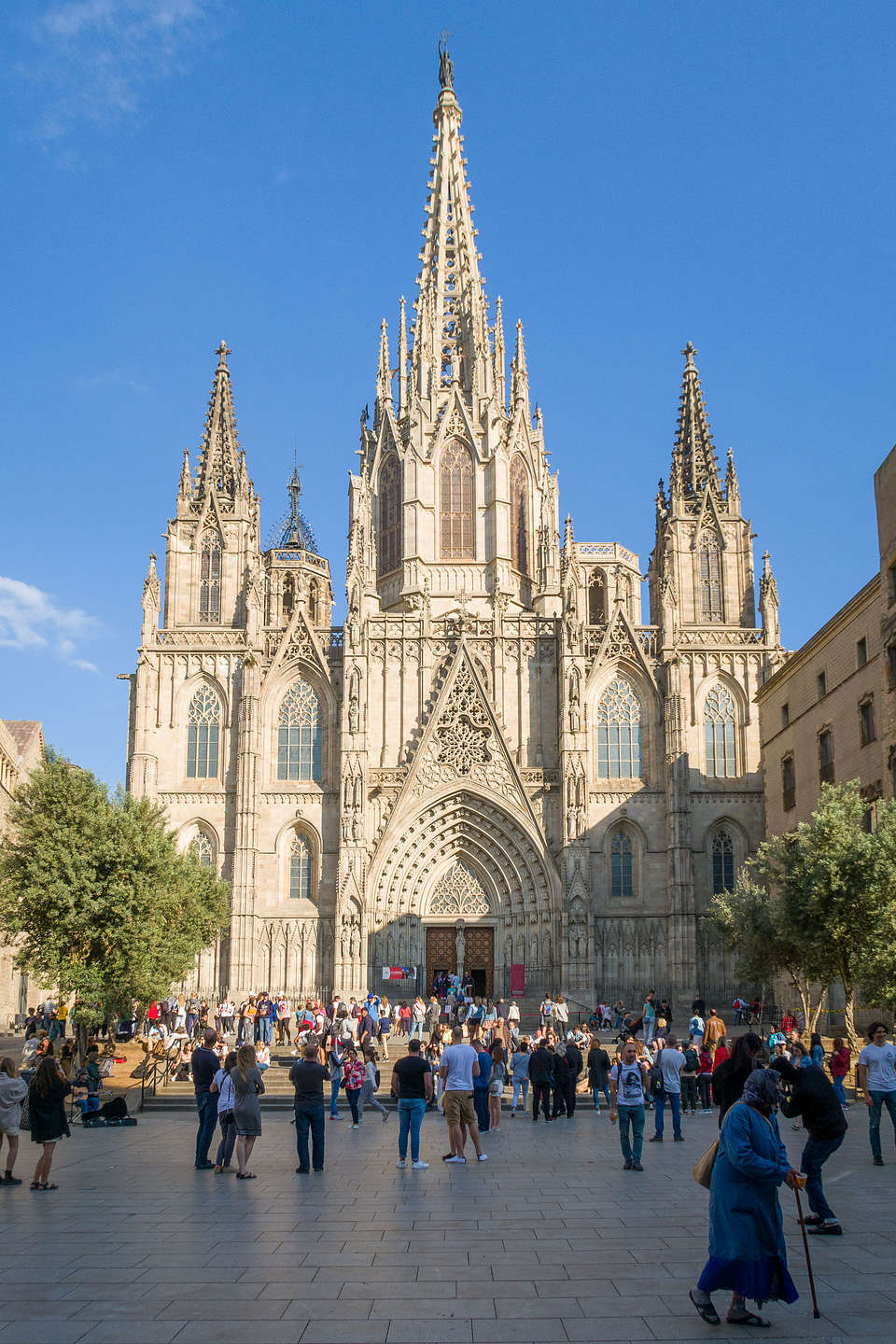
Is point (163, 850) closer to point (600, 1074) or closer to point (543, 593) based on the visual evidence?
point (600, 1074)

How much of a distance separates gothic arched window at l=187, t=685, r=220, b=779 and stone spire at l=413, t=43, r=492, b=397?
16900 mm

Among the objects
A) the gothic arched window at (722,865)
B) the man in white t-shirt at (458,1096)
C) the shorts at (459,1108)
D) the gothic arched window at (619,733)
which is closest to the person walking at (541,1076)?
the man in white t-shirt at (458,1096)

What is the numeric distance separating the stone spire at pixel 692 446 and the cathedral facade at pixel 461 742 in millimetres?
255

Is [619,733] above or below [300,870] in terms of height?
above

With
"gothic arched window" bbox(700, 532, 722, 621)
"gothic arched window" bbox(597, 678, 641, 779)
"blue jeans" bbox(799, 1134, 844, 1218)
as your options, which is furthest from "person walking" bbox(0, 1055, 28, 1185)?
"gothic arched window" bbox(700, 532, 722, 621)

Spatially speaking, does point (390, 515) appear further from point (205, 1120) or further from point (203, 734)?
point (205, 1120)

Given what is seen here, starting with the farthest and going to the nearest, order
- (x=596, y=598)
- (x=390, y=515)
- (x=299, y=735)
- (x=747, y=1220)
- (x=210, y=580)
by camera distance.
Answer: (x=596, y=598), (x=390, y=515), (x=210, y=580), (x=299, y=735), (x=747, y=1220)

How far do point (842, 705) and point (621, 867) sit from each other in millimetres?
12806

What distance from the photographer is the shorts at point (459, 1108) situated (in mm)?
17094

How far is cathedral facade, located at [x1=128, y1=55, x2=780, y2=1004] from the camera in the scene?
1817 inches

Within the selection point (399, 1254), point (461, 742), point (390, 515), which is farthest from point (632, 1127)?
point (390, 515)

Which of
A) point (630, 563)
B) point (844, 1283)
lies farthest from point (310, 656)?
point (844, 1283)

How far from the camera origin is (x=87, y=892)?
3127cm

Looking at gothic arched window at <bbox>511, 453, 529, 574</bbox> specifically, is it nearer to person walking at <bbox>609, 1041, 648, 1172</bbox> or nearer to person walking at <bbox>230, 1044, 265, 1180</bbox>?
person walking at <bbox>609, 1041, 648, 1172</bbox>
